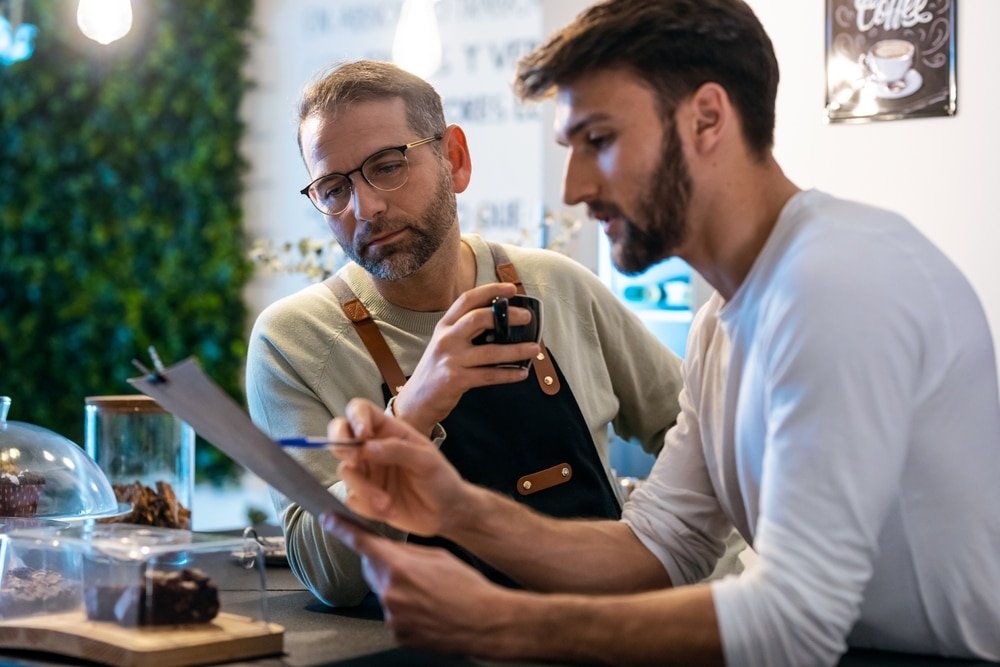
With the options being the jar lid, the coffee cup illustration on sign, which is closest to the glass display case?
the jar lid

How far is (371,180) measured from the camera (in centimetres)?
213

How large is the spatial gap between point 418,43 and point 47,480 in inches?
62.7

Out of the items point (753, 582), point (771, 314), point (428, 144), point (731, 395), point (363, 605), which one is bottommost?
point (363, 605)

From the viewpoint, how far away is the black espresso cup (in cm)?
179

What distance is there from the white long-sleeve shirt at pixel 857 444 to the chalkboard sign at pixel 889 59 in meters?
1.94

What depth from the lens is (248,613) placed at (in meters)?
1.50

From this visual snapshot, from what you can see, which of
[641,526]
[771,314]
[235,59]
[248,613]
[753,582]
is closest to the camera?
[753,582]

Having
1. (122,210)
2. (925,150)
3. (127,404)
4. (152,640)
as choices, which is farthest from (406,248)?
(122,210)

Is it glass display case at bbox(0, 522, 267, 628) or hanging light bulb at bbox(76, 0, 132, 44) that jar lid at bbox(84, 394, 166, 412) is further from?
hanging light bulb at bbox(76, 0, 132, 44)

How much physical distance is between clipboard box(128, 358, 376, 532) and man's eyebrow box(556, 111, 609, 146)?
52 centimetres

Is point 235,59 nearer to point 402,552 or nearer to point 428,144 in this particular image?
point 428,144

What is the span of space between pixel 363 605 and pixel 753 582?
0.79m

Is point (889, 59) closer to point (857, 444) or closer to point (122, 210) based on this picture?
point (857, 444)

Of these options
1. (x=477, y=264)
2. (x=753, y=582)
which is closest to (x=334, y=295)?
(x=477, y=264)
